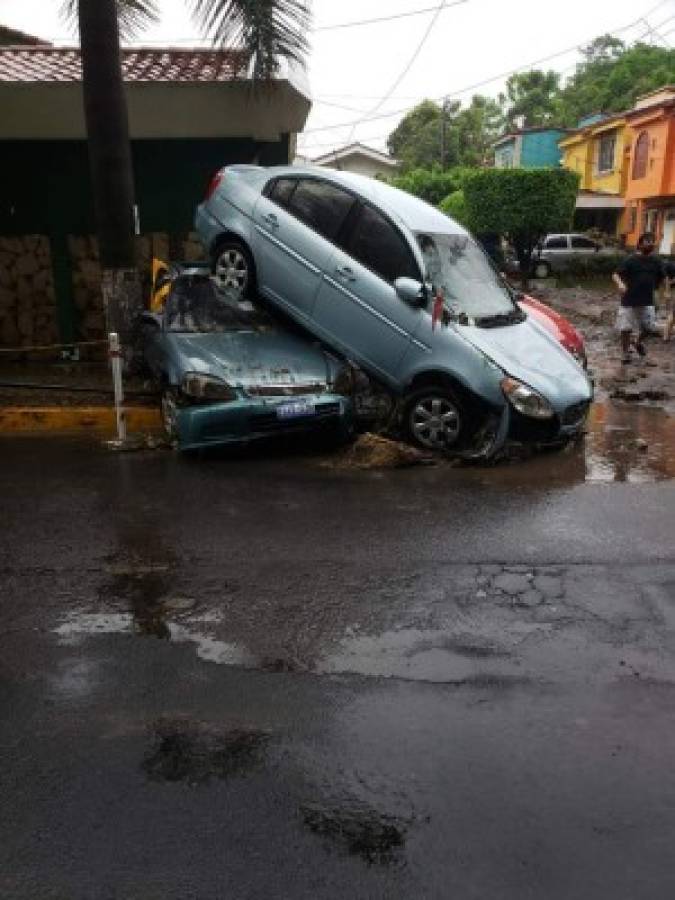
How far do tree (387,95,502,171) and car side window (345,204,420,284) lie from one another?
46433 millimetres

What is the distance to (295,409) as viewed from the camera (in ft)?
21.0

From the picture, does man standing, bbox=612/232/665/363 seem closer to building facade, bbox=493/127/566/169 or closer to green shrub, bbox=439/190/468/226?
green shrub, bbox=439/190/468/226

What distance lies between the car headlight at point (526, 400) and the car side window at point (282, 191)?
289cm

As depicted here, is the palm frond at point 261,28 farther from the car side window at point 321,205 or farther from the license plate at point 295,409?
the license plate at point 295,409

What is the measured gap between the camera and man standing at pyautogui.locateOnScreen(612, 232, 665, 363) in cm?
1092

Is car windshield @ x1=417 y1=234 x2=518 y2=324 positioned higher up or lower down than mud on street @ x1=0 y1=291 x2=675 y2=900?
higher up

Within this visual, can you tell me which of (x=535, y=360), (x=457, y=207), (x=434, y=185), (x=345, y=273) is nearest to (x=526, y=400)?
(x=535, y=360)

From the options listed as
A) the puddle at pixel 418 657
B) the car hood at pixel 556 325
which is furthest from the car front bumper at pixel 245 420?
the car hood at pixel 556 325

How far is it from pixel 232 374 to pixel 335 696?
3.69 m

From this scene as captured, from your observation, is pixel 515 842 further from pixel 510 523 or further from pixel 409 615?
pixel 510 523

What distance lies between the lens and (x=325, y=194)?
24.1ft

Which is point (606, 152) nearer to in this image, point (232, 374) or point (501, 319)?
point (501, 319)

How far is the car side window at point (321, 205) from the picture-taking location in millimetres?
7238

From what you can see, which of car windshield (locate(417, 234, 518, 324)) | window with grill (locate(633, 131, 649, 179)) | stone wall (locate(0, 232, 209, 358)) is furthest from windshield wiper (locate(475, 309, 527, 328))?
window with grill (locate(633, 131, 649, 179))
